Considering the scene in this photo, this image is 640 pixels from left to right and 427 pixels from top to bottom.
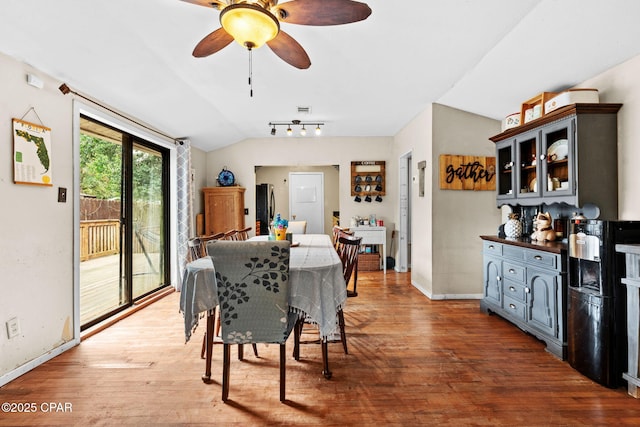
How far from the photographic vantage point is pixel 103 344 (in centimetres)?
289

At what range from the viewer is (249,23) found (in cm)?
157

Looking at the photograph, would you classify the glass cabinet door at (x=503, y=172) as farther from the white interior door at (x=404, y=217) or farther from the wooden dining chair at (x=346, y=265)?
the white interior door at (x=404, y=217)

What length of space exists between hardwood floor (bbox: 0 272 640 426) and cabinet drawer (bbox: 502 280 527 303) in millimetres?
333

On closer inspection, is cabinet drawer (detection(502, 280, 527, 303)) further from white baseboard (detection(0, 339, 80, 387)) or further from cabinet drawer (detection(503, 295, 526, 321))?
white baseboard (detection(0, 339, 80, 387))

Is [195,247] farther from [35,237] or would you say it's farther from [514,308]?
[514,308]

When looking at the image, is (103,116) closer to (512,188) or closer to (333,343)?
(333,343)

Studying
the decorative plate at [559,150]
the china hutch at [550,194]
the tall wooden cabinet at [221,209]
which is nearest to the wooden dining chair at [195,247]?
the china hutch at [550,194]

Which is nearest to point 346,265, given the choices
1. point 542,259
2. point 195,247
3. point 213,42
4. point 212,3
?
point 195,247

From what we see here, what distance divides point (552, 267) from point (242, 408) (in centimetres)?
248

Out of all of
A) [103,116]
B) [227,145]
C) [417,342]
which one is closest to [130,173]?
[103,116]

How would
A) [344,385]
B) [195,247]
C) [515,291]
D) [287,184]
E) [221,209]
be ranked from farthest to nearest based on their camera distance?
1. [287,184]
2. [221,209]
3. [515,291]
4. [195,247]
5. [344,385]

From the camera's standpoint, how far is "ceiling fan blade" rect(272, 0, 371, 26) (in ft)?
5.20

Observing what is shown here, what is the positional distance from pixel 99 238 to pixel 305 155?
11.9 feet

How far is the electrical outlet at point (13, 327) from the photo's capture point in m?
2.24
